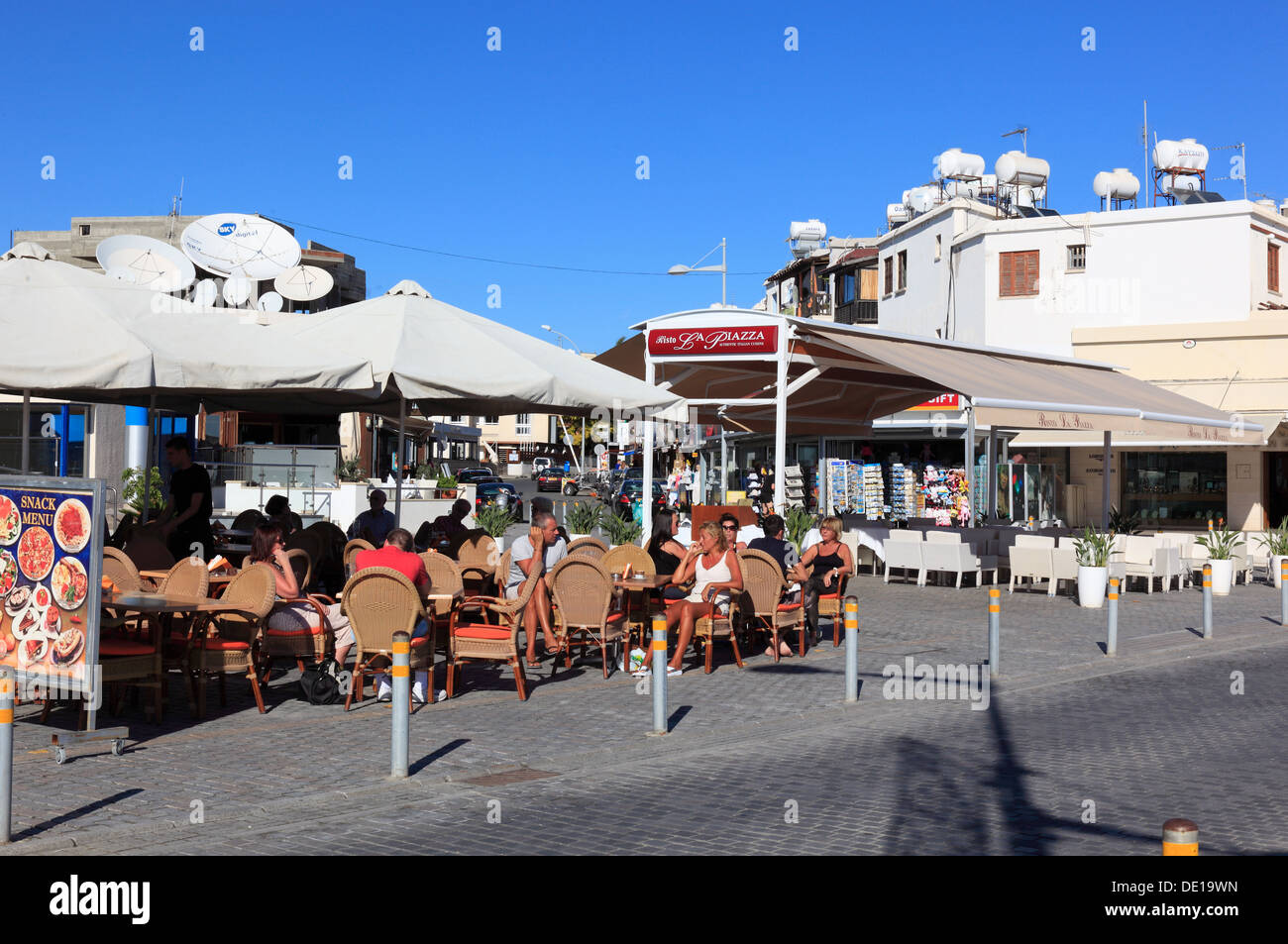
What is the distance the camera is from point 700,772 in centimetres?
741

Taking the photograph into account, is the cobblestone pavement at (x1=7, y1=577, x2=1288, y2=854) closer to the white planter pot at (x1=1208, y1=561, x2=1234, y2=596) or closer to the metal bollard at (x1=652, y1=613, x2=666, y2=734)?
the metal bollard at (x1=652, y1=613, x2=666, y2=734)

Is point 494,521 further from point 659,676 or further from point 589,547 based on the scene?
point 659,676

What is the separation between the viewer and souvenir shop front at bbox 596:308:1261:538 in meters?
16.7

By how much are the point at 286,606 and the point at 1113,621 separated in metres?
8.30

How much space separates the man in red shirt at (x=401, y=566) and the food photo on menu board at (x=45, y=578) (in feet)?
7.20

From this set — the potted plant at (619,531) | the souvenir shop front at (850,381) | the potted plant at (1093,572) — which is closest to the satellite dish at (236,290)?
the souvenir shop front at (850,381)

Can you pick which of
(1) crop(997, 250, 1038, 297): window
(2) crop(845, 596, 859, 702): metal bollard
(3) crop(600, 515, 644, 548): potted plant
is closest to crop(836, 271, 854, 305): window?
(1) crop(997, 250, 1038, 297): window

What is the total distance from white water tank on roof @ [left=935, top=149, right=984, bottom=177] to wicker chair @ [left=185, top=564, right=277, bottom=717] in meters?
39.2

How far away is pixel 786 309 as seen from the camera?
5866 centimetres

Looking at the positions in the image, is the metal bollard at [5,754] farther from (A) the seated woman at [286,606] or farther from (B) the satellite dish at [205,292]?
(B) the satellite dish at [205,292]

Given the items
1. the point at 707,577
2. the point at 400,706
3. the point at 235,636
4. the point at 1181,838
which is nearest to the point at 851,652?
the point at 707,577

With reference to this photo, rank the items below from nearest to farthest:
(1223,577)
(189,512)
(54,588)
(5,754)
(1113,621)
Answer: (5,754), (54,588), (189,512), (1113,621), (1223,577)

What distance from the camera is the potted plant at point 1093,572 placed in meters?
17.1

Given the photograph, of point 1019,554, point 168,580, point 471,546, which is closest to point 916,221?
point 1019,554
